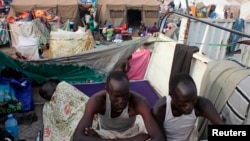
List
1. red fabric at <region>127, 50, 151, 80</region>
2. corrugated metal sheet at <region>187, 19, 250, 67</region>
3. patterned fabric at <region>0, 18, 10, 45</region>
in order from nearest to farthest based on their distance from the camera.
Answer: corrugated metal sheet at <region>187, 19, 250, 67</region>, red fabric at <region>127, 50, 151, 80</region>, patterned fabric at <region>0, 18, 10, 45</region>

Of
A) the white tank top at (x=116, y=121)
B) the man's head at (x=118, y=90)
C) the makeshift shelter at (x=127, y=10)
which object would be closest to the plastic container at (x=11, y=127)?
the white tank top at (x=116, y=121)

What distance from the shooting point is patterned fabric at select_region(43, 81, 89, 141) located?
3029 millimetres

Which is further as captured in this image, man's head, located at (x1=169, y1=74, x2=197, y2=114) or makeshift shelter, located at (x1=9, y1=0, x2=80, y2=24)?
makeshift shelter, located at (x1=9, y1=0, x2=80, y2=24)

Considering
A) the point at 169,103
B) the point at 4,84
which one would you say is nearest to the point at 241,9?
the point at 4,84

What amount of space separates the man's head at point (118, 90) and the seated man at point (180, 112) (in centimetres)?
25

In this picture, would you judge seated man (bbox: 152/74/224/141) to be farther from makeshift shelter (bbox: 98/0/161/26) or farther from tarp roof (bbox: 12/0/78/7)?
makeshift shelter (bbox: 98/0/161/26)

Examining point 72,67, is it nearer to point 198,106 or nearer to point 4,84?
point 4,84

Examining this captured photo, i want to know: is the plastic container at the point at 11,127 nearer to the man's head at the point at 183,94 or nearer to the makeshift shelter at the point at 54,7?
the man's head at the point at 183,94

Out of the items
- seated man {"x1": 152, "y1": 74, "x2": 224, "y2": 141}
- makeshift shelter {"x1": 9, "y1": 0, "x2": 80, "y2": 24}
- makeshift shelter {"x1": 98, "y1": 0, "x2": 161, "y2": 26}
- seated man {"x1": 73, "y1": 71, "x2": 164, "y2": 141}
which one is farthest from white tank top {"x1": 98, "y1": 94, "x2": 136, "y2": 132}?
makeshift shelter {"x1": 98, "y1": 0, "x2": 161, "y2": 26}

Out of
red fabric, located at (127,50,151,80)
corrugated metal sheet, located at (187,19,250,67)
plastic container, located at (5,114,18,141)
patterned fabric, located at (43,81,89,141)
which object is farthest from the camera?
red fabric, located at (127,50,151,80)

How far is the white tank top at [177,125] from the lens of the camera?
193 centimetres

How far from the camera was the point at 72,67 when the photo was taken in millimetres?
5105

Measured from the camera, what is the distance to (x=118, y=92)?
1.83 meters

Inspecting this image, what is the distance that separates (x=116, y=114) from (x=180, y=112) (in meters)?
0.44
